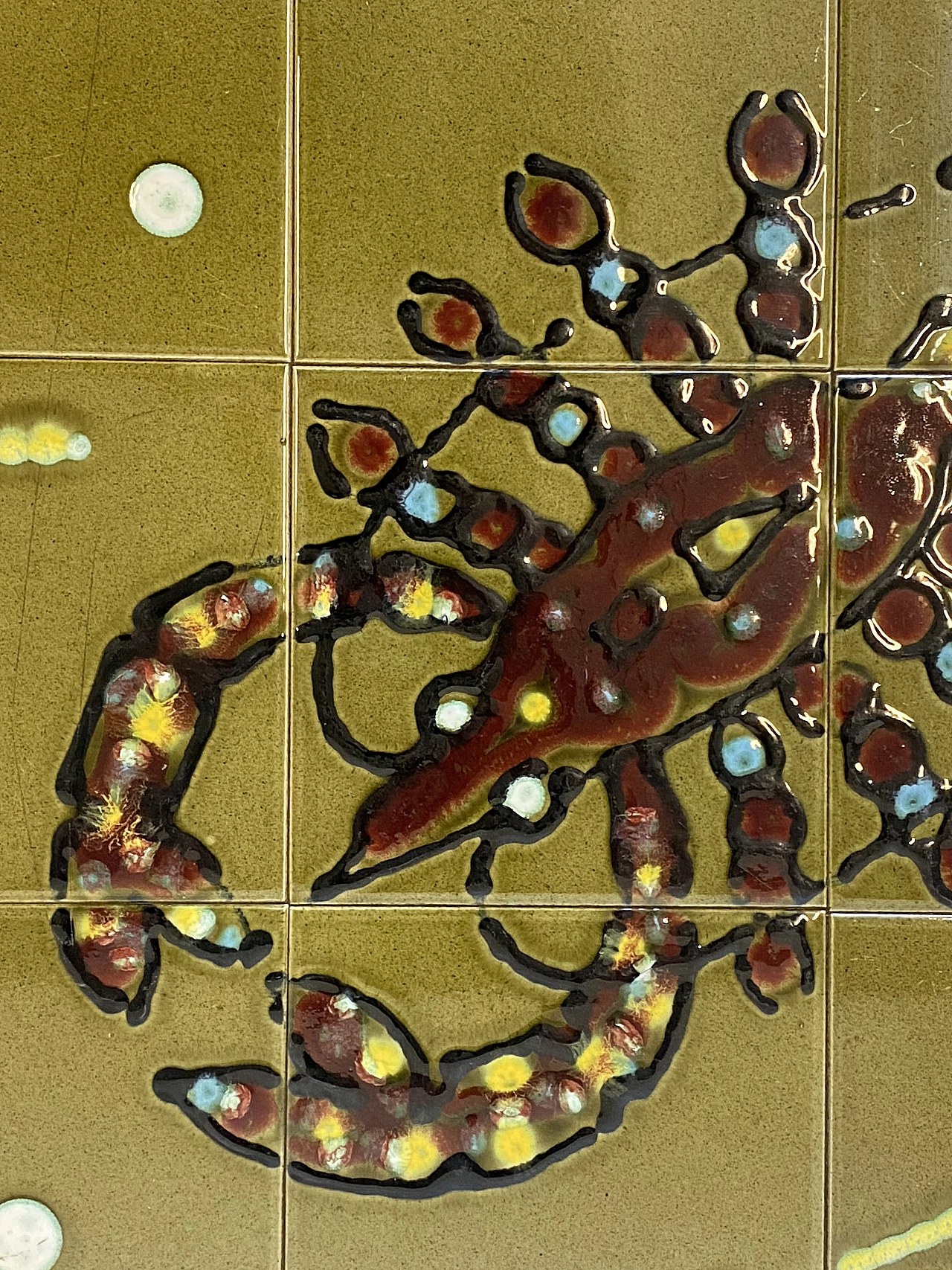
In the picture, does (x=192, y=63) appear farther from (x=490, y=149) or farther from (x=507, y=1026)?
(x=507, y=1026)

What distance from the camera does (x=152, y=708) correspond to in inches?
37.2

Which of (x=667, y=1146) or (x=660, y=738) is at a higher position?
(x=660, y=738)

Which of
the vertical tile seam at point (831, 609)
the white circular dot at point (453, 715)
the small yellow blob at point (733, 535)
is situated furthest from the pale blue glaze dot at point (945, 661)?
the white circular dot at point (453, 715)

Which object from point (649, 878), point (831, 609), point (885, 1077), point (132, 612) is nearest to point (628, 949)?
point (649, 878)

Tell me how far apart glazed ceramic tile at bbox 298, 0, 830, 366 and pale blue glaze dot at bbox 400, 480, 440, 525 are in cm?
14

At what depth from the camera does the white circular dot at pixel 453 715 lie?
95 cm

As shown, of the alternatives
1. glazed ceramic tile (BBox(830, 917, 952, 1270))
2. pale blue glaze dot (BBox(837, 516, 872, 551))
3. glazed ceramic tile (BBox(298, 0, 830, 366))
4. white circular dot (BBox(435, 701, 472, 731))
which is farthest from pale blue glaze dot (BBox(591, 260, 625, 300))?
glazed ceramic tile (BBox(830, 917, 952, 1270))

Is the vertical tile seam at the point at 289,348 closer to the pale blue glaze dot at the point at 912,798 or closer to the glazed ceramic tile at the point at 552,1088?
the glazed ceramic tile at the point at 552,1088

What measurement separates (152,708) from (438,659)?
30 centimetres

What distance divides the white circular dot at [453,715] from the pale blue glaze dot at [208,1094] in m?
0.44

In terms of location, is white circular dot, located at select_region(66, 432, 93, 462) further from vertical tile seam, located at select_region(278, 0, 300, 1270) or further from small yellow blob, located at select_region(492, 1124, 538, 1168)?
small yellow blob, located at select_region(492, 1124, 538, 1168)

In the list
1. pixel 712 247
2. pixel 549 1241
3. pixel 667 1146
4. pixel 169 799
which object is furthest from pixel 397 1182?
pixel 712 247

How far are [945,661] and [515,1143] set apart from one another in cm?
69

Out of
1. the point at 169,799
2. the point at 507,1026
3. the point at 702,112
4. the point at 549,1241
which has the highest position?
the point at 702,112
